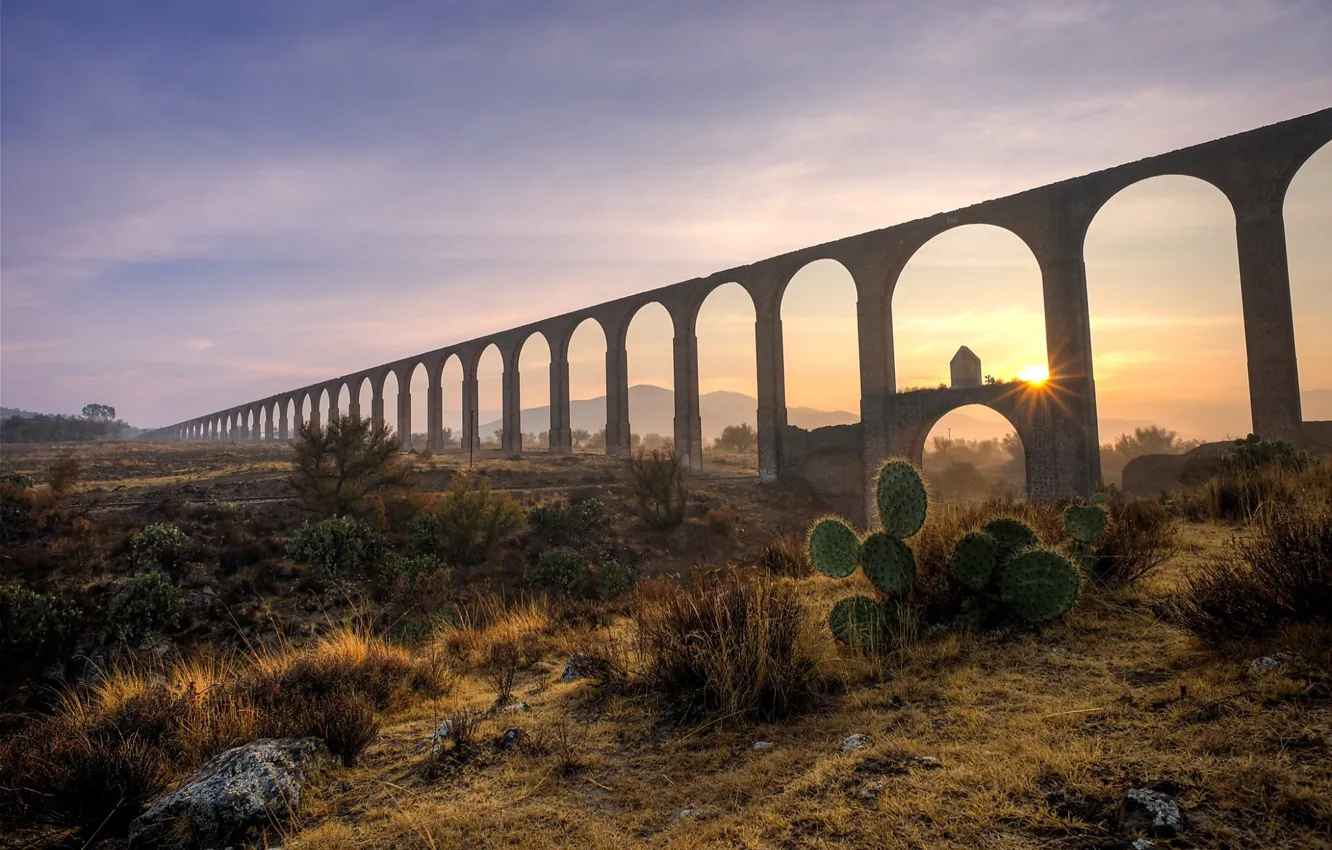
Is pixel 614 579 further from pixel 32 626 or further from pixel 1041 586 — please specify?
pixel 1041 586

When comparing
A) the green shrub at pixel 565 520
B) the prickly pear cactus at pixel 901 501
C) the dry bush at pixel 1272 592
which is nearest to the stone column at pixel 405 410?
the green shrub at pixel 565 520

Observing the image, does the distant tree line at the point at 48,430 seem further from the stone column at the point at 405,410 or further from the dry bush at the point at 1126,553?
the dry bush at the point at 1126,553

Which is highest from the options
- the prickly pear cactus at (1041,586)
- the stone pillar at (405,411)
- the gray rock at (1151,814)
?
the stone pillar at (405,411)

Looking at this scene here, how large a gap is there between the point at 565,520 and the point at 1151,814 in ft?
57.7

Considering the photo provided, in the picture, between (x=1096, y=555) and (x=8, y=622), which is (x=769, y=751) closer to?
(x=1096, y=555)

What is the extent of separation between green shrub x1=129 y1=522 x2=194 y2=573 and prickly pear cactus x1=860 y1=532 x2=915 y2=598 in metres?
14.0

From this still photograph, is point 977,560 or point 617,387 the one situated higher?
point 617,387

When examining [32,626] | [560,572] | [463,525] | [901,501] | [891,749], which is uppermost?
[901,501]

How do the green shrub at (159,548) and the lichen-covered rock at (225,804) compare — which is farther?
the green shrub at (159,548)

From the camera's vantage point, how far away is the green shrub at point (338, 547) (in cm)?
1469

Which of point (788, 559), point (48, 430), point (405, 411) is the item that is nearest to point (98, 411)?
point (48, 430)

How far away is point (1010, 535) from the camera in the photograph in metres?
5.01

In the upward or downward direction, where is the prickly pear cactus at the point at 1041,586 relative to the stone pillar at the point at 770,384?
downward

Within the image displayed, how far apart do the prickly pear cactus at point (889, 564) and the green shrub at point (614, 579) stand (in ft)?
30.5
